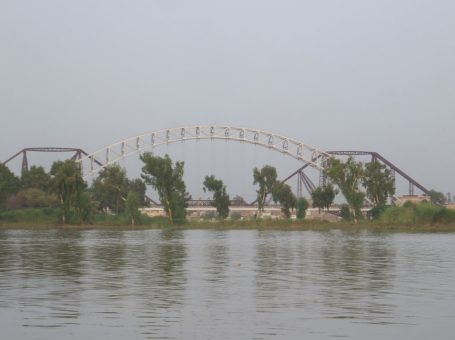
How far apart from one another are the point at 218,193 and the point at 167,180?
16910mm

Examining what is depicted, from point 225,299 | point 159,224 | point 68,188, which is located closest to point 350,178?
point 159,224

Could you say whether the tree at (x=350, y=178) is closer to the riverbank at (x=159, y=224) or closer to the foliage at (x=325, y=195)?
the riverbank at (x=159, y=224)

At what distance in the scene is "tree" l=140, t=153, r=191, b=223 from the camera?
95.6 metres

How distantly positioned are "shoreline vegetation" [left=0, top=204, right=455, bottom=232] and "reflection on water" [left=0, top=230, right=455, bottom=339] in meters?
53.5

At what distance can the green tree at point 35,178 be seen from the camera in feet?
431

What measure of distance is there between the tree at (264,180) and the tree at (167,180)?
61.3 feet

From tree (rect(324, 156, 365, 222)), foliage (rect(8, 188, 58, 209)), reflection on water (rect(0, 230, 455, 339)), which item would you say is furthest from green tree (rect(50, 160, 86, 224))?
reflection on water (rect(0, 230, 455, 339))

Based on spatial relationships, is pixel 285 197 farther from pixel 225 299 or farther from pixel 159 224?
pixel 225 299

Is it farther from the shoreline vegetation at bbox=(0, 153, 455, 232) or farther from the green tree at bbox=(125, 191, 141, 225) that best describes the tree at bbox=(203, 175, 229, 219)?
the green tree at bbox=(125, 191, 141, 225)

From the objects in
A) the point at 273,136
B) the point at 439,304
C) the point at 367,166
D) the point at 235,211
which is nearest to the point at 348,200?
the point at 367,166

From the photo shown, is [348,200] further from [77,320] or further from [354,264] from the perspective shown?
[77,320]

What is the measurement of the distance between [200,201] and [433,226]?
288 feet

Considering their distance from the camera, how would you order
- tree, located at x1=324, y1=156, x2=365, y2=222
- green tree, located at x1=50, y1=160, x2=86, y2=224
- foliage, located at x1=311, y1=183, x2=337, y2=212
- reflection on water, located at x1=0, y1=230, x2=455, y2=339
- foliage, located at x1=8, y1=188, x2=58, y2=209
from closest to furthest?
1. reflection on water, located at x1=0, y1=230, x2=455, y2=339
2. green tree, located at x1=50, y1=160, x2=86, y2=224
3. tree, located at x1=324, y1=156, x2=365, y2=222
4. foliage, located at x1=311, y1=183, x2=337, y2=212
5. foliage, located at x1=8, y1=188, x2=58, y2=209

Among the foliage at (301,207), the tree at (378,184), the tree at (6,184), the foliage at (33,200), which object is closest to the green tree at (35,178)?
the tree at (6,184)
